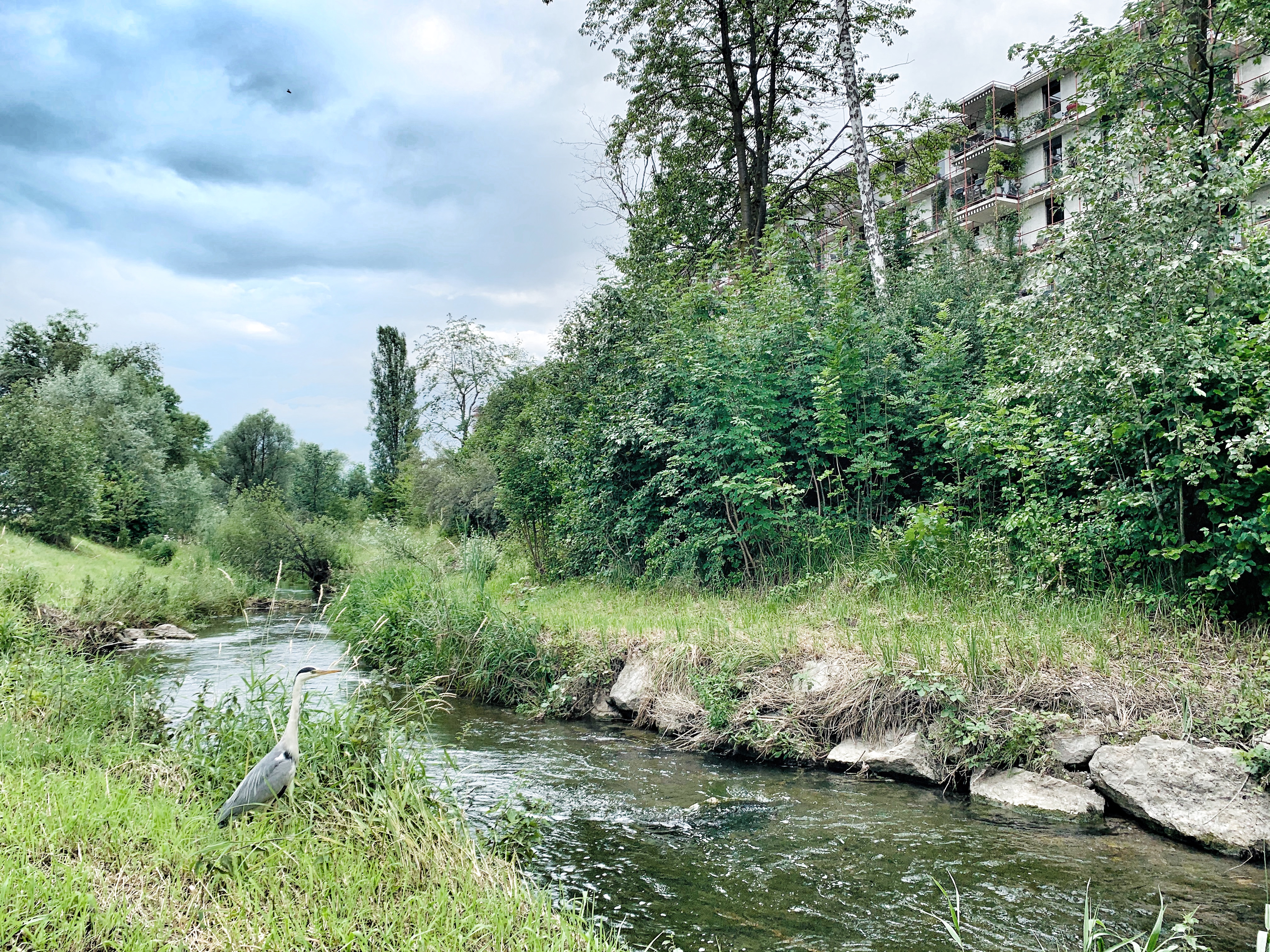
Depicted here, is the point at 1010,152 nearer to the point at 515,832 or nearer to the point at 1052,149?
the point at 1052,149

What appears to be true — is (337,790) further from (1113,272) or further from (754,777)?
(1113,272)

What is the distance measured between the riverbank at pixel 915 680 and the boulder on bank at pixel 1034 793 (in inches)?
1.1

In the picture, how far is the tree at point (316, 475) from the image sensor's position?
5297 cm

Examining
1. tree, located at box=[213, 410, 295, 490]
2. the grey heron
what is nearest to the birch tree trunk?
the grey heron

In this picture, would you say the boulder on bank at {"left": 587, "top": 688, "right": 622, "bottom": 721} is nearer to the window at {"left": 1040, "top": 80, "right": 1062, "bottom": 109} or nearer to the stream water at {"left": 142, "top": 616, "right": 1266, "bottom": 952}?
the stream water at {"left": 142, "top": 616, "right": 1266, "bottom": 952}

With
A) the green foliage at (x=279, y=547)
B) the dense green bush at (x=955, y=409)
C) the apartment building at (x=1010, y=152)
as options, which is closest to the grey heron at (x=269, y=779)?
the dense green bush at (x=955, y=409)

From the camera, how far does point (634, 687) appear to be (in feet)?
29.2

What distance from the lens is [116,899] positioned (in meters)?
3.55

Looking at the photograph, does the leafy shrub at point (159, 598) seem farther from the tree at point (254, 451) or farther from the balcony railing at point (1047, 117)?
the tree at point (254, 451)

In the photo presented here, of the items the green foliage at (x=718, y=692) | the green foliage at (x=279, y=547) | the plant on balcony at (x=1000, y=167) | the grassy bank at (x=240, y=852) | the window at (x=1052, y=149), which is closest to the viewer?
the grassy bank at (x=240, y=852)

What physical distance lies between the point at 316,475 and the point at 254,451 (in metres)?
8.30

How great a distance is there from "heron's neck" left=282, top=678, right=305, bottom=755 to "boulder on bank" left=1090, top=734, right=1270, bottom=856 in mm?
5849

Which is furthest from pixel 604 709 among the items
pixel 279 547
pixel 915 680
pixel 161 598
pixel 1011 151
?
pixel 1011 151

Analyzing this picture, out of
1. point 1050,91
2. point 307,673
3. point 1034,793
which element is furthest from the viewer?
point 1050,91
